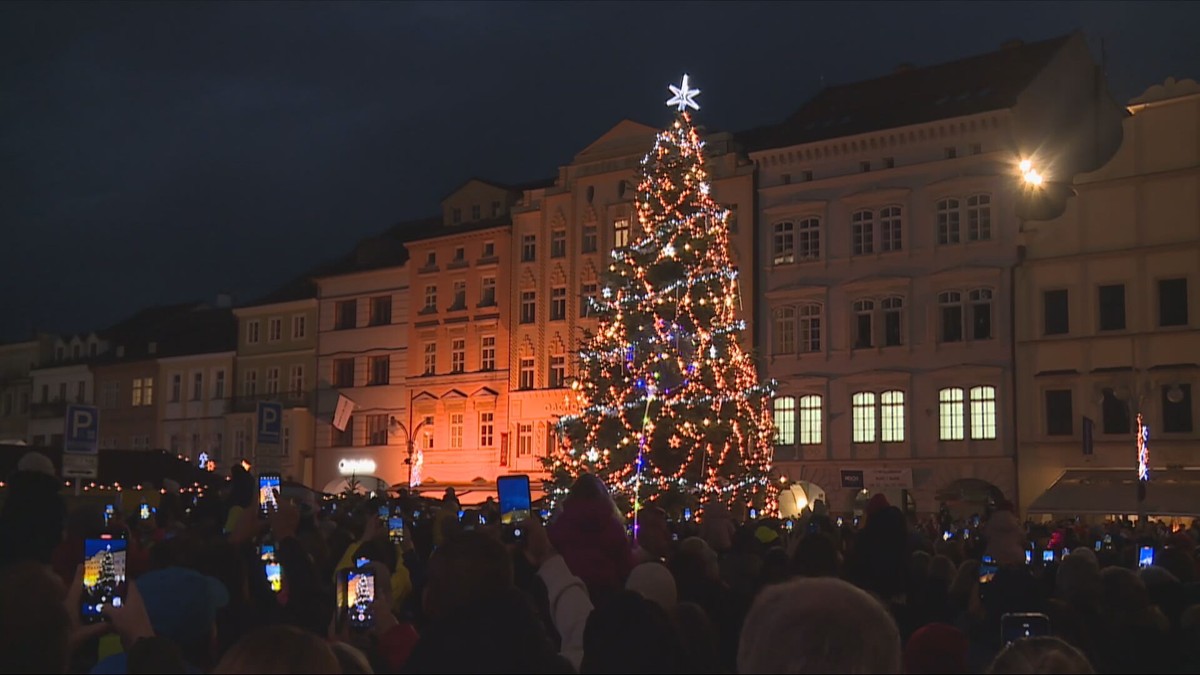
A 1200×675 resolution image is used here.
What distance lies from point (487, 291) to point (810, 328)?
44.7ft

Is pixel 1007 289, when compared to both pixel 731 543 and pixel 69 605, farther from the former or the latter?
pixel 69 605

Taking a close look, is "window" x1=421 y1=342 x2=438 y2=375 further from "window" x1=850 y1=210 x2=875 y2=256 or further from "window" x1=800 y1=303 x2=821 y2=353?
"window" x1=850 y1=210 x2=875 y2=256

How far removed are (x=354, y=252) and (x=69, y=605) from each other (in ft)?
191

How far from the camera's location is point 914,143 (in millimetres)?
45438

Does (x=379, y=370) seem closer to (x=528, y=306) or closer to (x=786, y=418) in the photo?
(x=528, y=306)

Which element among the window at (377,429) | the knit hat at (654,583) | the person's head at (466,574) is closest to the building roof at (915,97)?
the window at (377,429)

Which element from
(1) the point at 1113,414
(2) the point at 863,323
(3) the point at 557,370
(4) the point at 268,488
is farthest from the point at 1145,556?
(3) the point at 557,370

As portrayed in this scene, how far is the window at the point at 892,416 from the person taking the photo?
45.5m

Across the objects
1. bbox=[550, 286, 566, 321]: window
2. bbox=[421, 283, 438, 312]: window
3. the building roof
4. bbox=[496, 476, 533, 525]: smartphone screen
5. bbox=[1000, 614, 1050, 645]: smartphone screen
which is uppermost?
the building roof

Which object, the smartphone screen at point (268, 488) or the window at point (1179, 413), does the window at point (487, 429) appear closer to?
the window at point (1179, 413)

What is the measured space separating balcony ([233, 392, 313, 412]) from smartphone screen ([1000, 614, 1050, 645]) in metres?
56.2

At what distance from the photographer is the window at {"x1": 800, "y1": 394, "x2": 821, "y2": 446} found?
46.9 metres

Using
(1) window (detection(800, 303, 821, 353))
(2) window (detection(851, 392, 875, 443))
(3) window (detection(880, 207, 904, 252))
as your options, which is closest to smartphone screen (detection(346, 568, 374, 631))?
(2) window (detection(851, 392, 875, 443))

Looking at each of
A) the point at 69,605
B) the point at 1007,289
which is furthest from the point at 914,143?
the point at 69,605
